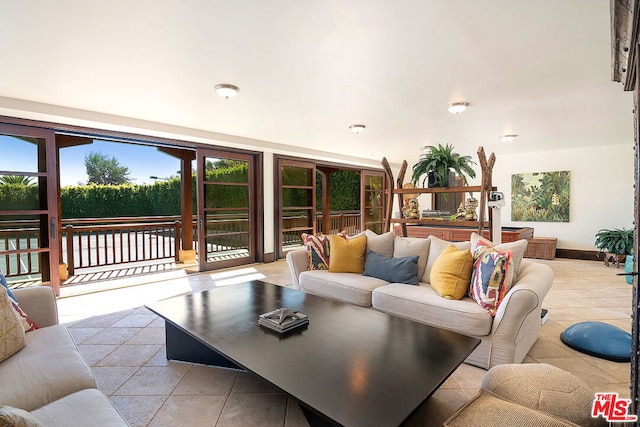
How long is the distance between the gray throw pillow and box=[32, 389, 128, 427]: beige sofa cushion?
244cm

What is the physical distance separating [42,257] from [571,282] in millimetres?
7551

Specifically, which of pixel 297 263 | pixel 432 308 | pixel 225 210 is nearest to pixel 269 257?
pixel 225 210

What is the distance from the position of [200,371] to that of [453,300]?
202 centimetres

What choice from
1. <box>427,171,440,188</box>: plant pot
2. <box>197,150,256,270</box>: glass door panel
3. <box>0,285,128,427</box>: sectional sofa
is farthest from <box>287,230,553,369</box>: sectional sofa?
<box>197,150,256,270</box>: glass door panel

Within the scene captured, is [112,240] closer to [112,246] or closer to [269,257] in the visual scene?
[112,246]

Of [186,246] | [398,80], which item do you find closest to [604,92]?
[398,80]

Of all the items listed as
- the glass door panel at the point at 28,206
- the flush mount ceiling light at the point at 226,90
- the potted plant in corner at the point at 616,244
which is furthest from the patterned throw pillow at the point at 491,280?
the potted plant in corner at the point at 616,244

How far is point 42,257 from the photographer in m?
4.13

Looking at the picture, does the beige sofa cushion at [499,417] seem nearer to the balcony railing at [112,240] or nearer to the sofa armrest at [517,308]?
the sofa armrest at [517,308]

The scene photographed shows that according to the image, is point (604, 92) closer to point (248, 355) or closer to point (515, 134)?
point (515, 134)

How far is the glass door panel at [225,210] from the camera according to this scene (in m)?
5.45

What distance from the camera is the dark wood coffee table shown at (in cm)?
128

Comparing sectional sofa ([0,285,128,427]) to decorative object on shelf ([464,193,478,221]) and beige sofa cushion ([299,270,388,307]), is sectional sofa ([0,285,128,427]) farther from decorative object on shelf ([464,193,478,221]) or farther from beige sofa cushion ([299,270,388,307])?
decorative object on shelf ([464,193,478,221])

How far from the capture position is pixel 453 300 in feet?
8.14
